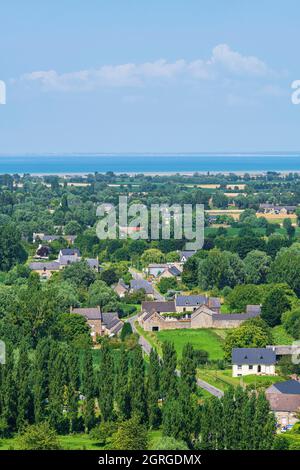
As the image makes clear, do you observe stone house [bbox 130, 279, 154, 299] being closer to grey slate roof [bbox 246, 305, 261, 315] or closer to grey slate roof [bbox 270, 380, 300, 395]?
grey slate roof [bbox 246, 305, 261, 315]

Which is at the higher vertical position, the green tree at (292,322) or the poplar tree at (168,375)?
the poplar tree at (168,375)

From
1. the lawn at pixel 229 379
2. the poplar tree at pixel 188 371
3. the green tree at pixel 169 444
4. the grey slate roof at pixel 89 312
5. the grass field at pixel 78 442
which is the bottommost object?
the lawn at pixel 229 379

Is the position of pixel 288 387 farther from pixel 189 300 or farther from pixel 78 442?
pixel 189 300

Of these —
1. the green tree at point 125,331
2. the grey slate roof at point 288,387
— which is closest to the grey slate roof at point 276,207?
the green tree at point 125,331

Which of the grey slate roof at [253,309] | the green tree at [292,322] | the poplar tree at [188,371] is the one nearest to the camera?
the poplar tree at [188,371]

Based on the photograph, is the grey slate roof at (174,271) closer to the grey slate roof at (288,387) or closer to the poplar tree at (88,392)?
the grey slate roof at (288,387)

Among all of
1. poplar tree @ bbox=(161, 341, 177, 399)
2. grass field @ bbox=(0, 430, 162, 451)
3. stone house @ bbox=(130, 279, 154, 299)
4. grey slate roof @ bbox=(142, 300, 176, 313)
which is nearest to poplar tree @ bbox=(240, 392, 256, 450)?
grass field @ bbox=(0, 430, 162, 451)
